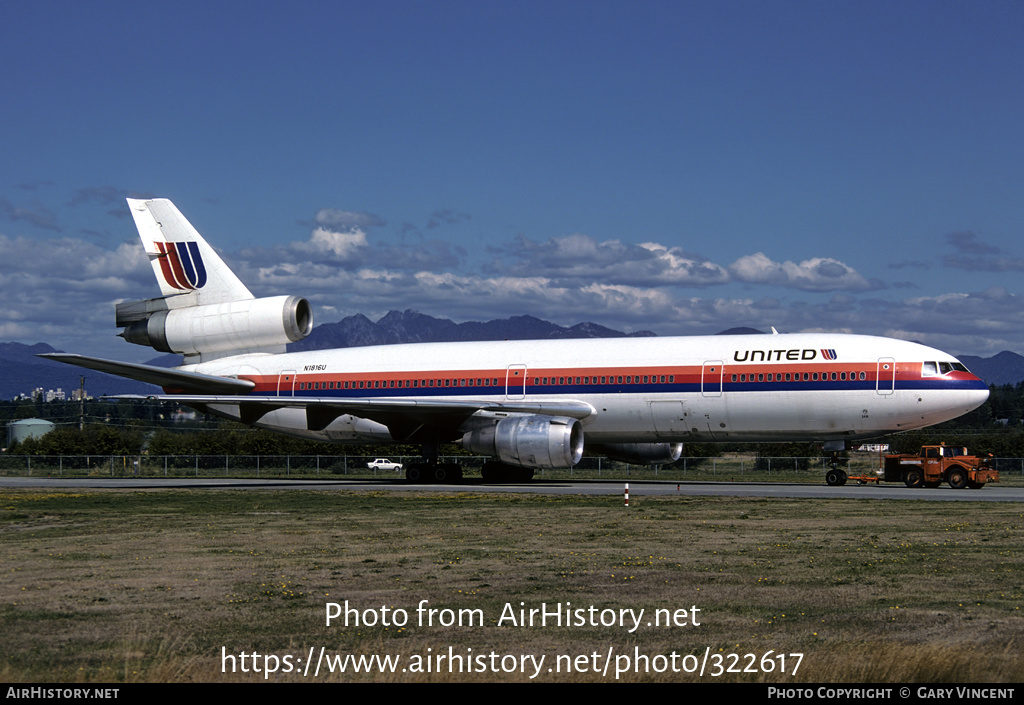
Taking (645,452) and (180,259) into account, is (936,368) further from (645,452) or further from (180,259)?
→ (180,259)

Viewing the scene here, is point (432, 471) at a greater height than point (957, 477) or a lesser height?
lesser

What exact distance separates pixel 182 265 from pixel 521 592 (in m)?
32.9

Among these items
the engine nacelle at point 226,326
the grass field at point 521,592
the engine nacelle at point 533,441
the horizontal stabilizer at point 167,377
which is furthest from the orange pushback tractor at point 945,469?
the horizontal stabilizer at point 167,377

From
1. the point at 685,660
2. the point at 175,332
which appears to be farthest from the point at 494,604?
the point at 175,332

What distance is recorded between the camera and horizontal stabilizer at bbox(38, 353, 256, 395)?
110 ft

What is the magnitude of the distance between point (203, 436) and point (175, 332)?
33.6 m

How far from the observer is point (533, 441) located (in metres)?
32.4

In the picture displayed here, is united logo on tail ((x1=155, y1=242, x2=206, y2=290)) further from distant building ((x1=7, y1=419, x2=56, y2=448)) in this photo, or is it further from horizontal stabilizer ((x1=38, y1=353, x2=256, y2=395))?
distant building ((x1=7, y1=419, x2=56, y2=448))

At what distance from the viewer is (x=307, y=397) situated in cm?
3897

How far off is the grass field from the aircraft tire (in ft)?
39.1

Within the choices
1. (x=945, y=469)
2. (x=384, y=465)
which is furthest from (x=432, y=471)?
(x=384, y=465)

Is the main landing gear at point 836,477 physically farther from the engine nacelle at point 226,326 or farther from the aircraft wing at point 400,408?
the engine nacelle at point 226,326

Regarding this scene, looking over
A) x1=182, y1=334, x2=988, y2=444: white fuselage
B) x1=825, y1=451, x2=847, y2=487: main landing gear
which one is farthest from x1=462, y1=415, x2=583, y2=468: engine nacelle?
x1=825, y1=451, x2=847, y2=487: main landing gear

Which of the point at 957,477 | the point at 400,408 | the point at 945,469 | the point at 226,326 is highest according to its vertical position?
the point at 226,326
